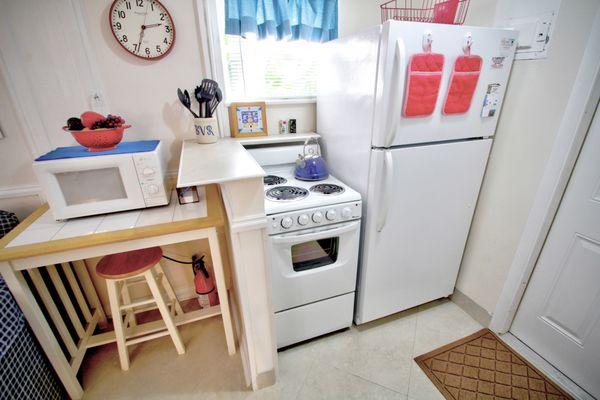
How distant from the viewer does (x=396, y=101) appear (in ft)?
4.01

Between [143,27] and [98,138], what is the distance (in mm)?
703

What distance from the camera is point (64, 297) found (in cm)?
156

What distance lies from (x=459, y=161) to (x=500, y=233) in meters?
0.54

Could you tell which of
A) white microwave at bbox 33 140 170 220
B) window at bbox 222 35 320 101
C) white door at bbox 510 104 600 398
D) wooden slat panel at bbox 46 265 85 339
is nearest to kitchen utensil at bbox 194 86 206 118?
window at bbox 222 35 320 101

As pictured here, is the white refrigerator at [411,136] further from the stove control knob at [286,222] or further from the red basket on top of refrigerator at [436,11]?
the stove control knob at [286,222]

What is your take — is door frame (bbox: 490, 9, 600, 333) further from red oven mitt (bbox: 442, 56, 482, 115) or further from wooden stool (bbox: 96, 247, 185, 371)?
wooden stool (bbox: 96, 247, 185, 371)

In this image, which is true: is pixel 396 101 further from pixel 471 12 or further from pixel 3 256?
pixel 3 256

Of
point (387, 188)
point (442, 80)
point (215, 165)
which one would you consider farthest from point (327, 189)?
point (442, 80)

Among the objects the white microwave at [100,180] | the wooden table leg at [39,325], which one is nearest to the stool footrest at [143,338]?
the wooden table leg at [39,325]

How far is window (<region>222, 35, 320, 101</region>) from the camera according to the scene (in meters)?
1.79

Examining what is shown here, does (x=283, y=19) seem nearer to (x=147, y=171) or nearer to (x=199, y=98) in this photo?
(x=199, y=98)

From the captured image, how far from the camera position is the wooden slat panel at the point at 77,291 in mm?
1620

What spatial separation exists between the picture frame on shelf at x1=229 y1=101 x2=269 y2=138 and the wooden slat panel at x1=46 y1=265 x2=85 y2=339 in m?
1.31

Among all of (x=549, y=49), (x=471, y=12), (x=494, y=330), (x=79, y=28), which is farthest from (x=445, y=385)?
(x=79, y=28)
